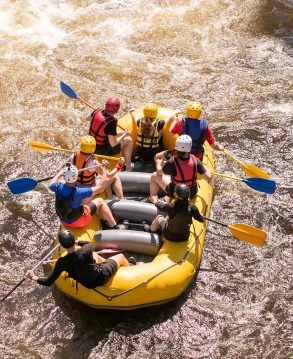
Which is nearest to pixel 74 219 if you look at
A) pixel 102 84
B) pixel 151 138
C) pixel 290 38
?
pixel 151 138

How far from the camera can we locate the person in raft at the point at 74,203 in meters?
5.41

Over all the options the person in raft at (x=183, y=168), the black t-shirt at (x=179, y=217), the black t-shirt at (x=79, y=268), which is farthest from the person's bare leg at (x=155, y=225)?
the black t-shirt at (x=79, y=268)

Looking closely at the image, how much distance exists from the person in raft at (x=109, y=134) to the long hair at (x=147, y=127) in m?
0.19

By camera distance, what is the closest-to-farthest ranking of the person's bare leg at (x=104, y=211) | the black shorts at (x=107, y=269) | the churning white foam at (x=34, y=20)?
1. the black shorts at (x=107, y=269)
2. the person's bare leg at (x=104, y=211)
3. the churning white foam at (x=34, y=20)

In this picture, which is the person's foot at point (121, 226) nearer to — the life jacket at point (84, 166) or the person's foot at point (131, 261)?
the person's foot at point (131, 261)

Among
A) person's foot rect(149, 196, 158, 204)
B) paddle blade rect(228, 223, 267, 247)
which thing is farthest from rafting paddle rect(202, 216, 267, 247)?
person's foot rect(149, 196, 158, 204)

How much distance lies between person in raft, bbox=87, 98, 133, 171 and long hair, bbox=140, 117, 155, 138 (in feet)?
0.64

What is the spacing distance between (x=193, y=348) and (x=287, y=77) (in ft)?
20.9

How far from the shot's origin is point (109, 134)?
21.5 ft

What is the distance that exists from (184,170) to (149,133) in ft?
3.85

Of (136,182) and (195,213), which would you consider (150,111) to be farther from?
(195,213)

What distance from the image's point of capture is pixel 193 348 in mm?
5359

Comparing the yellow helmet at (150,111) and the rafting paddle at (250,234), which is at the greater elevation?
the yellow helmet at (150,111)

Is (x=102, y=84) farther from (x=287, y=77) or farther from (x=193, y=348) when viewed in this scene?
(x=193, y=348)
